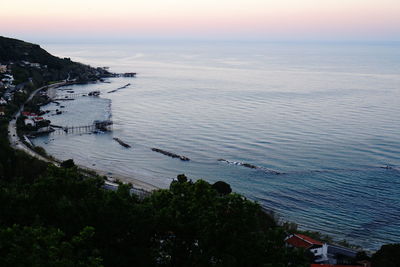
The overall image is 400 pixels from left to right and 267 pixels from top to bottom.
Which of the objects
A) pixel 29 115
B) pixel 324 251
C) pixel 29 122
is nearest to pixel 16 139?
pixel 29 122

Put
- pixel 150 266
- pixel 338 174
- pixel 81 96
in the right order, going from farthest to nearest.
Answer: pixel 81 96 < pixel 338 174 < pixel 150 266

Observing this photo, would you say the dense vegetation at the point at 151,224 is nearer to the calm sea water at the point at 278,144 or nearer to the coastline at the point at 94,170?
the calm sea water at the point at 278,144

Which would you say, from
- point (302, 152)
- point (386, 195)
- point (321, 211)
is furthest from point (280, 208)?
point (302, 152)

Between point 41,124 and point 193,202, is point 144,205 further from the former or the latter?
point 41,124

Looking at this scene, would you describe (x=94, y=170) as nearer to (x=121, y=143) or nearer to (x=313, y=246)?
(x=121, y=143)

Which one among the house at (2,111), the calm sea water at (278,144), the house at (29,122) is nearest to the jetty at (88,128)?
the calm sea water at (278,144)

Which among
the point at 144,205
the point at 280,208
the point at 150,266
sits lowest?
the point at 280,208

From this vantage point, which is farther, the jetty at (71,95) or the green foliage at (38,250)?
the jetty at (71,95)
